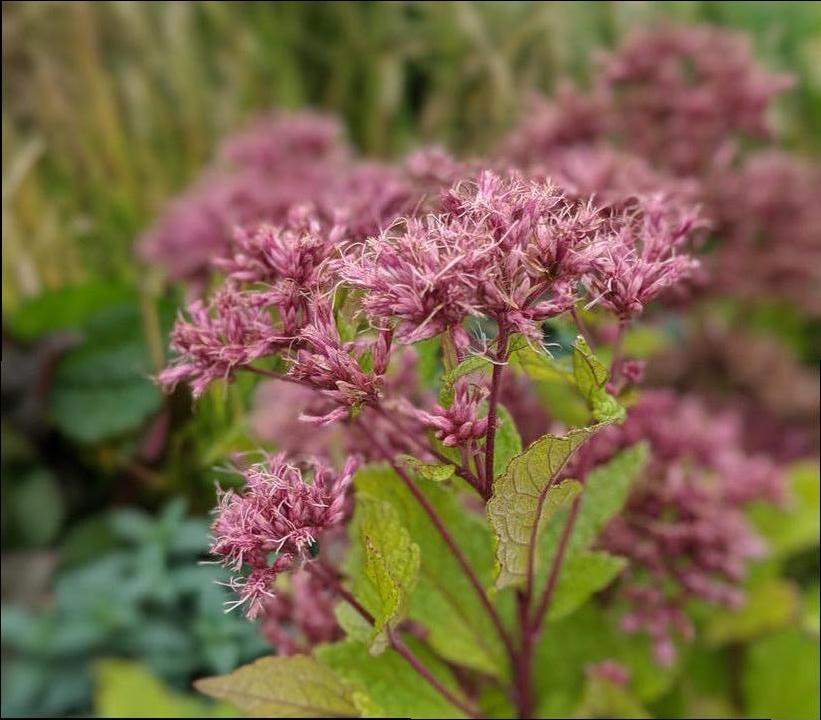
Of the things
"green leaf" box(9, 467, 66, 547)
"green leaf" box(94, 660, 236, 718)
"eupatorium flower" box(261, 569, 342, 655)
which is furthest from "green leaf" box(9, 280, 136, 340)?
"eupatorium flower" box(261, 569, 342, 655)

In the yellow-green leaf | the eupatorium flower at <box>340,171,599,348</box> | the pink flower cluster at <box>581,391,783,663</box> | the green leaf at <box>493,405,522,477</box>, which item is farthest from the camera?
the pink flower cluster at <box>581,391,783,663</box>

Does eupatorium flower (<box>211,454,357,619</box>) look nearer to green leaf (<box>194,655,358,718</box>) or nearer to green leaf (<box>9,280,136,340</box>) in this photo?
green leaf (<box>194,655,358,718</box>)

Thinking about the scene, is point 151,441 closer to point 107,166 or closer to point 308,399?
point 308,399

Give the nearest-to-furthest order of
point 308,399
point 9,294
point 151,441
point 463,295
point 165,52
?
point 463,295 → point 308,399 → point 151,441 → point 9,294 → point 165,52

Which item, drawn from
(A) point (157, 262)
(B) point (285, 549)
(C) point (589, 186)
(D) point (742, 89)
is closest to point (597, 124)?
(D) point (742, 89)

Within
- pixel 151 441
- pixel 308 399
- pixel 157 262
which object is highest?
pixel 308 399

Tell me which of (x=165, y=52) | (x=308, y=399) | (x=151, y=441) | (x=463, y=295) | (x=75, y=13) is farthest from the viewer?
(x=165, y=52)

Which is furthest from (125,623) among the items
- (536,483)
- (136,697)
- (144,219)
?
(144,219)
